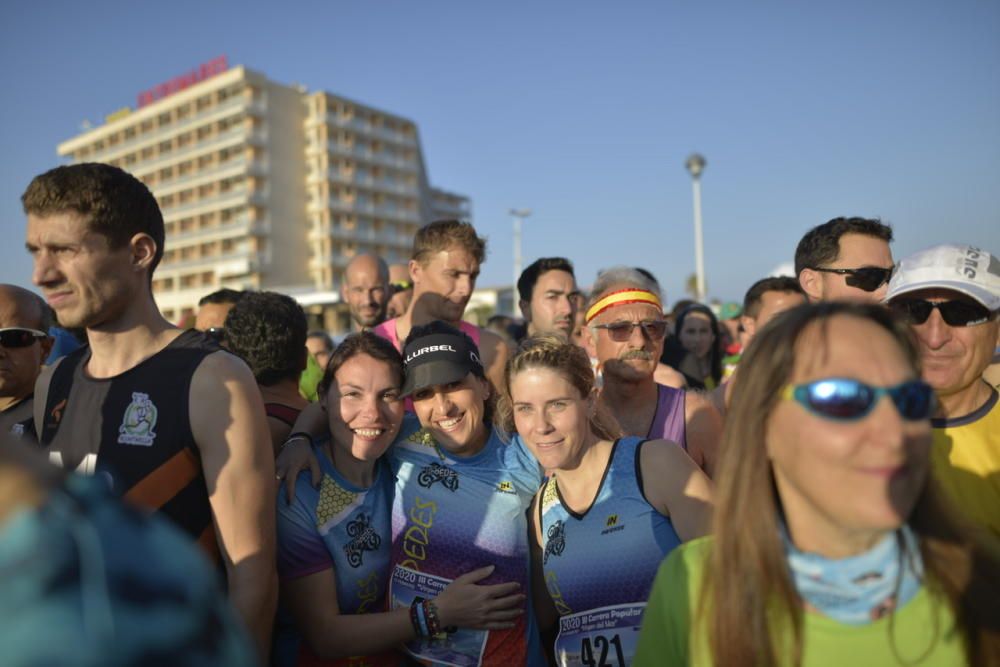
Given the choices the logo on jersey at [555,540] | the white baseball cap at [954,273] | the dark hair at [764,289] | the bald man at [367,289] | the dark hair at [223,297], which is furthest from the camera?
the bald man at [367,289]

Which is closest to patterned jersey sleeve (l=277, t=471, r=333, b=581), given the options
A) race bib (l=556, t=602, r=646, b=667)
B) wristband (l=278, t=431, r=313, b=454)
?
wristband (l=278, t=431, r=313, b=454)

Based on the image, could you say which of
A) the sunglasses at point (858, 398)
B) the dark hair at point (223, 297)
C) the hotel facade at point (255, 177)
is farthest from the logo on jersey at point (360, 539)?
the hotel facade at point (255, 177)

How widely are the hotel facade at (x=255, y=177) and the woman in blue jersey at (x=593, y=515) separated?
2311 inches

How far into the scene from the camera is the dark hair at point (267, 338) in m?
3.34

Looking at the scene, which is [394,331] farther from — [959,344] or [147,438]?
[959,344]

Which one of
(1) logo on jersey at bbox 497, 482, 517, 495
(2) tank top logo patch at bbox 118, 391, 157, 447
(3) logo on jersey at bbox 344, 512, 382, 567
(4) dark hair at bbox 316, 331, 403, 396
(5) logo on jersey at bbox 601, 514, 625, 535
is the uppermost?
(4) dark hair at bbox 316, 331, 403, 396

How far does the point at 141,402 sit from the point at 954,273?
2939 mm

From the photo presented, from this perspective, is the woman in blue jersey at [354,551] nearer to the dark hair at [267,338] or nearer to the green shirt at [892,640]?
the dark hair at [267,338]

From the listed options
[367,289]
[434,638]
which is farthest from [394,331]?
[434,638]

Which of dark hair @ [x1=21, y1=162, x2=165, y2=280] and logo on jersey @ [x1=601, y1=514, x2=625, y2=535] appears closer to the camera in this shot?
dark hair @ [x1=21, y1=162, x2=165, y2=280]

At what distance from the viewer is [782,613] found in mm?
1471

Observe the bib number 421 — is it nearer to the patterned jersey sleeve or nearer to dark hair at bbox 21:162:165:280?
the patterned jersey sleeve

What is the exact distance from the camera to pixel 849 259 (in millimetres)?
3633

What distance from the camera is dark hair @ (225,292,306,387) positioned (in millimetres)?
3340
